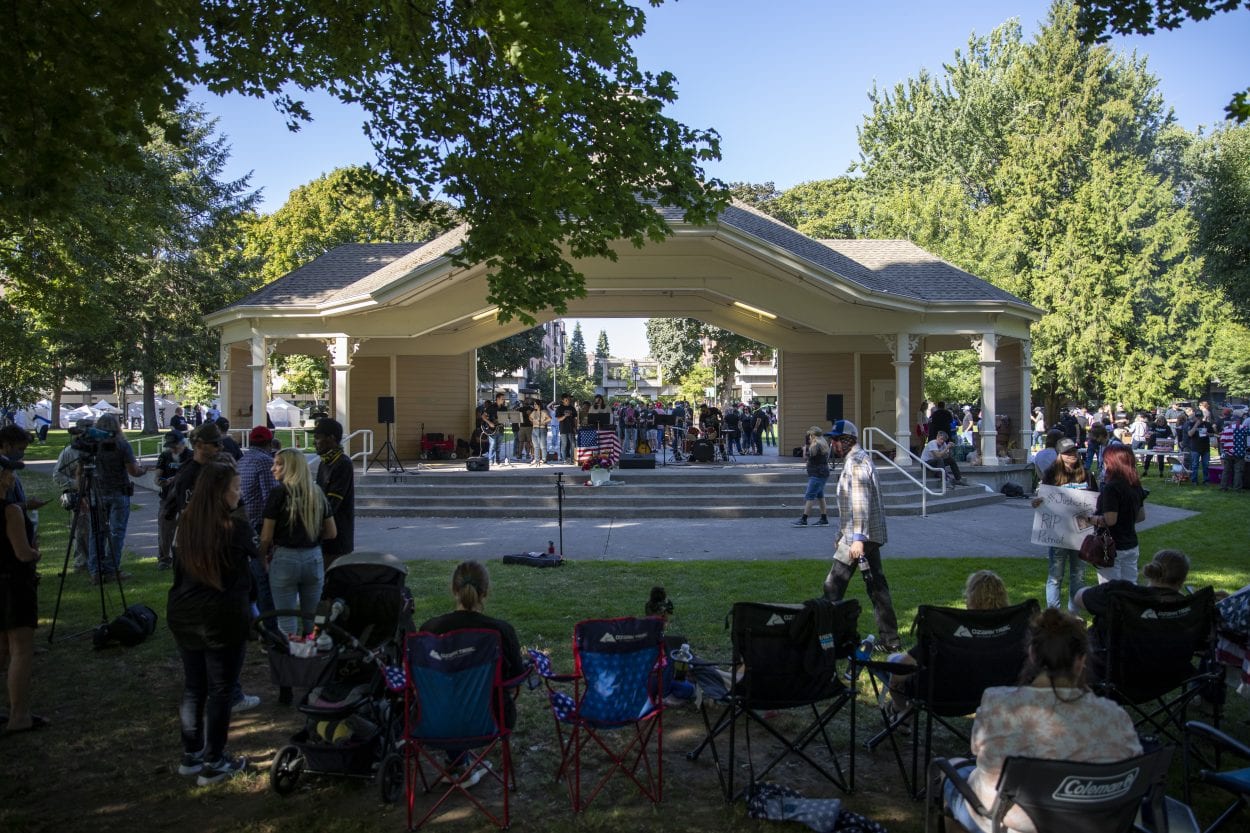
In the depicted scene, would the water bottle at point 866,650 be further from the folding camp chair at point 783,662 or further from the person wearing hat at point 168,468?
the person wearing hat at point 168,468

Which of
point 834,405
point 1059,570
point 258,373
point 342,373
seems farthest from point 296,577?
point 834,405

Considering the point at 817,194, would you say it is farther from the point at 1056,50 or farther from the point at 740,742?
the point at 740,742

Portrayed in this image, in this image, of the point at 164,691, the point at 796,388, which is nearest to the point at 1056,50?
the point at 796,388

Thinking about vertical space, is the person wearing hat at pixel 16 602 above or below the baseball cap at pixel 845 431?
below

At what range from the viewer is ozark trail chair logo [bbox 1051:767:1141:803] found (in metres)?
3.21

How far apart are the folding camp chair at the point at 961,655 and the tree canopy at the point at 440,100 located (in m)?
4.95

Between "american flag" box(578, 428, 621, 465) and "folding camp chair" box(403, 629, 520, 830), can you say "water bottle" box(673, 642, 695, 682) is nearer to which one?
"folding camp chair" box(403, 629, 520, 830)

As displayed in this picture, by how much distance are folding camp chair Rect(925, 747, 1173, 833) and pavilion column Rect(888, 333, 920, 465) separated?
16.8m

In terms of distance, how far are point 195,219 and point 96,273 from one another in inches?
939

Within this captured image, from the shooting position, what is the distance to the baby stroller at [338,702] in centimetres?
491

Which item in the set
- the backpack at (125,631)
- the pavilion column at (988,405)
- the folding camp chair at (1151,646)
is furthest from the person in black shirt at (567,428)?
the folding camp chair at (1151,646)

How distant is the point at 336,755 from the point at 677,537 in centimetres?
972

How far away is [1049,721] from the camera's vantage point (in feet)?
Answer: 11.6

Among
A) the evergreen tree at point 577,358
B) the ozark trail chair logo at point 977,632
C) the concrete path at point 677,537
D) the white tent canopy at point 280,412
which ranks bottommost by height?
the concrete path at point 677,537
